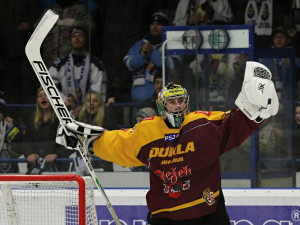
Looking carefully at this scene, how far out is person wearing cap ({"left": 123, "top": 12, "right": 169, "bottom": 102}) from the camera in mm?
5945

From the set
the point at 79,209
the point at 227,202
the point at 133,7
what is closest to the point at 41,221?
the point at 79,209

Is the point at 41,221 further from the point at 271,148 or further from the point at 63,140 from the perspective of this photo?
the point at 271,148

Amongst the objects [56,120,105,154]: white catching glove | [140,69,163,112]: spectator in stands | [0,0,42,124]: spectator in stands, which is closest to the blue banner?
[140,69,163,112]: spectator in stands

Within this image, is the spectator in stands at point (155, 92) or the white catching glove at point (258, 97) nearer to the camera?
the white catching glove at point (258, 97)

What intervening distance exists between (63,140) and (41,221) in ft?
1.42

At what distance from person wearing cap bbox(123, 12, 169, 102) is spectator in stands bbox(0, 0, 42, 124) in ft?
2.20

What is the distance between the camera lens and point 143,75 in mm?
5965

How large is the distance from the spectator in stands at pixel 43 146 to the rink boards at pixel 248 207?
23.0 inches

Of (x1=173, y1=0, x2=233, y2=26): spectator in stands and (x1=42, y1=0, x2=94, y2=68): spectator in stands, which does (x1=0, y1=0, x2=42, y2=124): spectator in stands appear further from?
(x1=173, y1=0, x2=233, y2=26): spectator in stands

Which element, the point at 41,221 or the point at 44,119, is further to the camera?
the point at 44,119

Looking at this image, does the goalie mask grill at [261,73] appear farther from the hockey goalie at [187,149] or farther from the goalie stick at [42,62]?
the goalie stick at [42,62]

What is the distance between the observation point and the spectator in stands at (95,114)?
6000mm

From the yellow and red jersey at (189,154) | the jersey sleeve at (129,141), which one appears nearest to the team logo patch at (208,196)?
the yellow and red jersey at (189,154)

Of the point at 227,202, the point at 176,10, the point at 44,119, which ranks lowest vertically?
the point at 227,202
